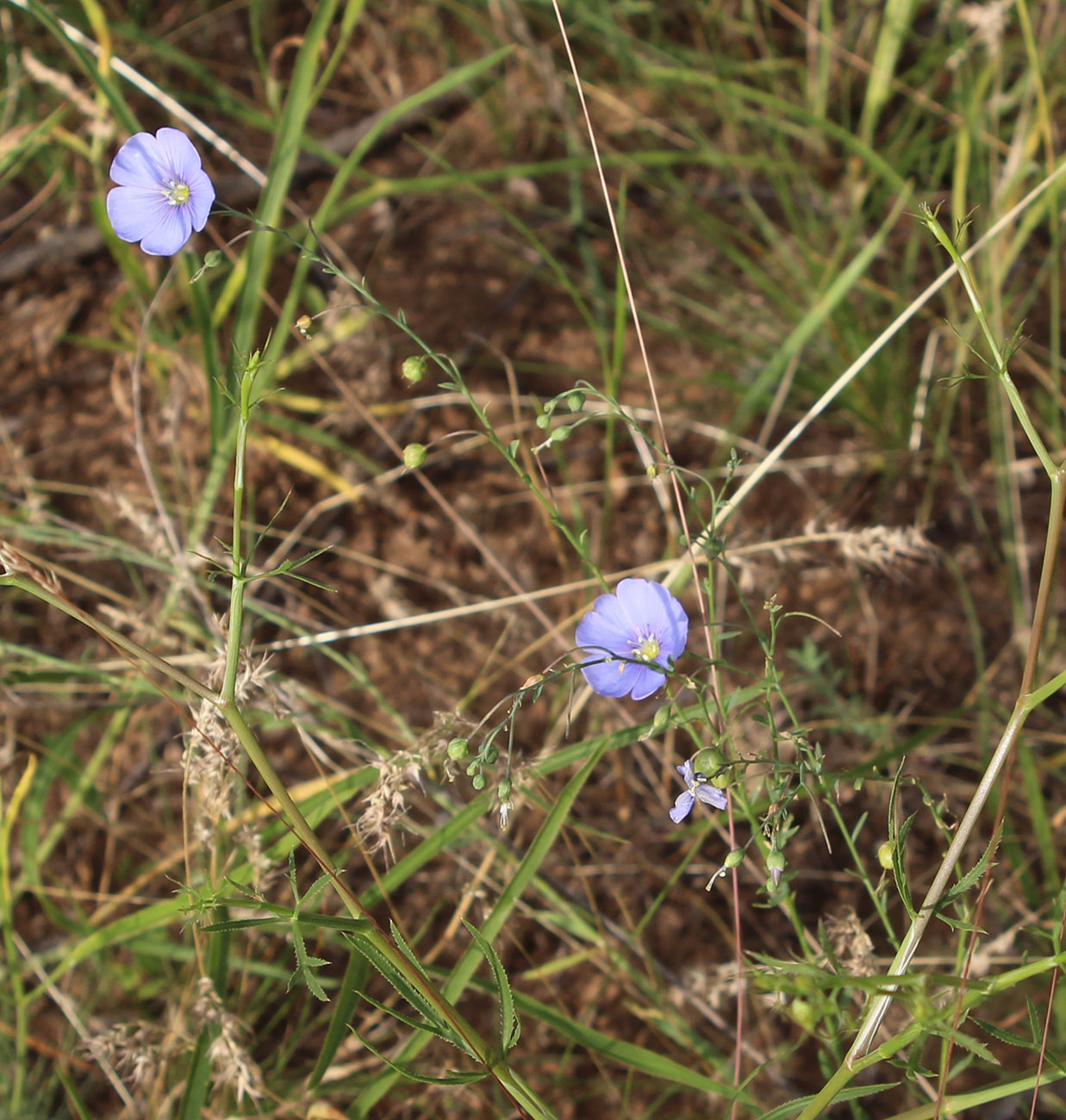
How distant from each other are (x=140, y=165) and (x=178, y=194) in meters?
0.09

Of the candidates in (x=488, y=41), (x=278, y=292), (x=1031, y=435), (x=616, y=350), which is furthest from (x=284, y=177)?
(x=1031, y=435)

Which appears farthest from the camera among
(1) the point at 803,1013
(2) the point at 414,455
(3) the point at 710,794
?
(2) the point at 414,455

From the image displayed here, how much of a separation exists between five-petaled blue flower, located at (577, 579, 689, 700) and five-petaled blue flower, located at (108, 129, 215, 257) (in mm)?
765

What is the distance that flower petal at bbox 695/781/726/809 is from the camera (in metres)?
1.21

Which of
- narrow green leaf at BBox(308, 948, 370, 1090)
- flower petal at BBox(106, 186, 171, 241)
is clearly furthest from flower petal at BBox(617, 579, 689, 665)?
flower petal at BBox(106, 186, 171, 241)

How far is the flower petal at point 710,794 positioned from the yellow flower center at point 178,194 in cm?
108

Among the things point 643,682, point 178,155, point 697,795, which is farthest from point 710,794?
point 178,155

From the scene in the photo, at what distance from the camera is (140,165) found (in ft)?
4.74

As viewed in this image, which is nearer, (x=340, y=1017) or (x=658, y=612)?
(x=658, y=612)

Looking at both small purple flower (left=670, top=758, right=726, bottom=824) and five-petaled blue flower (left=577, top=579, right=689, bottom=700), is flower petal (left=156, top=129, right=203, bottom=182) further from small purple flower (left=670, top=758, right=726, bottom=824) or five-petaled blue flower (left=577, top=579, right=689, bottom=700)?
small purple flower (left=670, top=758, right=726, bottom=824)

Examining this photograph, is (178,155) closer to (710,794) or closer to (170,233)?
(170,233)

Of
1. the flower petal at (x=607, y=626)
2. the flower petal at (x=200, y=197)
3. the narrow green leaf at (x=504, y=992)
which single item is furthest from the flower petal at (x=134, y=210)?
the narrow green leaf at (x=504, y=992)

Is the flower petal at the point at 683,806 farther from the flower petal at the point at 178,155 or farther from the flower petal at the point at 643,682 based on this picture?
the flower petal at the point at 178,155

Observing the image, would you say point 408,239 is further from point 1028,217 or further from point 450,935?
point 450,935
